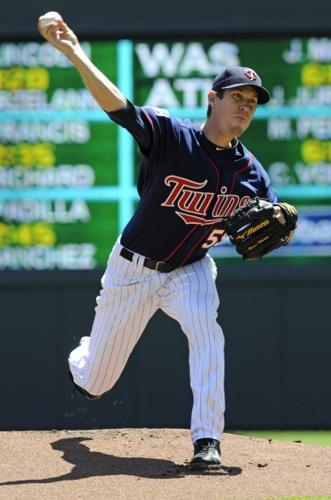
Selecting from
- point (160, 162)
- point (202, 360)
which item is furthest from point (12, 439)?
point (160, 162)

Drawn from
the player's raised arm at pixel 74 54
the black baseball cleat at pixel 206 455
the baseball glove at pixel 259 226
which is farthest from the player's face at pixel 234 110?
the black baseball cleat at pixel 206 455

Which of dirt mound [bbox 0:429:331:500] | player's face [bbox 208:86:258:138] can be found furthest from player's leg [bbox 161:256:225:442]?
player's face [bbox 208:86:258:138]

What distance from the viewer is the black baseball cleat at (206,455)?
17.5 feet

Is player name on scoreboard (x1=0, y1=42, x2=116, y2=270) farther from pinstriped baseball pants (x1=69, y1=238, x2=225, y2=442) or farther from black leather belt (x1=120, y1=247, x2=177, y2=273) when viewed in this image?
black leather belt (x1=120, y1=247, x2=177, y2=273)

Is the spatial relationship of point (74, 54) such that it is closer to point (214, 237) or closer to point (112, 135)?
point (214, 237)

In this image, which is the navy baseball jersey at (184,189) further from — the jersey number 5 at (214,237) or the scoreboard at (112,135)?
the scoreboard at (112,135)

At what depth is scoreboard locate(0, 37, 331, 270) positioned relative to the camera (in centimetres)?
761

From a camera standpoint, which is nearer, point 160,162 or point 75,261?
point 160,162

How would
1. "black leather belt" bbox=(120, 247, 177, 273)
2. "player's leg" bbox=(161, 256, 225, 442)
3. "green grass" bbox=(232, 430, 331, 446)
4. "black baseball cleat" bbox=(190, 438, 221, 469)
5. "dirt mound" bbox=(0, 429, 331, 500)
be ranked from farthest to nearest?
"green grass" bbox=(232, 430, 331, 446) < "black leather belt" bbox=(120, 247, 177, 273) < "player's leg" bbox=(161, 256, 225, 442) < "black baseball cleat" bbox=(190, 438, 221, 469) < "dirt mound" bbox=(0, 429, 331, 500)

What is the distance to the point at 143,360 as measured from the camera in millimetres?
7684

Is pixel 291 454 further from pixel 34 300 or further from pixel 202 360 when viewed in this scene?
pixel 34 300

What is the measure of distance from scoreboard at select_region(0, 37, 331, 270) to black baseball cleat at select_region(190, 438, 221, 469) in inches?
94.7

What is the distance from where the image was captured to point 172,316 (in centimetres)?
579

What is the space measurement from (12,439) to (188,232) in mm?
1416
